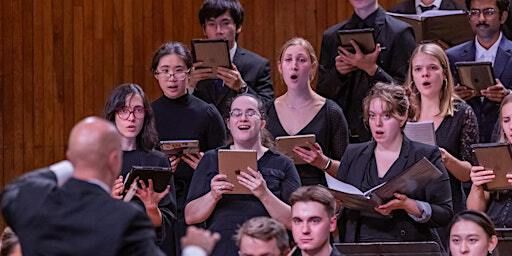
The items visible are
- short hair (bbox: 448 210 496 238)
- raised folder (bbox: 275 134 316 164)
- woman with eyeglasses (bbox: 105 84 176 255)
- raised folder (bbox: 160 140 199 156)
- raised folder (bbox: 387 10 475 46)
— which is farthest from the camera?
raised folder (bbox: 387 10 475 46)

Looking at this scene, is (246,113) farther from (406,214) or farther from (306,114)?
(406,214)

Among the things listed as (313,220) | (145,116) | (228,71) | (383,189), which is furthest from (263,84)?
(313,220)

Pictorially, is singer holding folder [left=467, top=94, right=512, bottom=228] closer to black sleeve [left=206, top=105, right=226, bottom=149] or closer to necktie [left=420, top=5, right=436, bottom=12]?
black sleeve [left=206, top=105, right=226, bottom=149]

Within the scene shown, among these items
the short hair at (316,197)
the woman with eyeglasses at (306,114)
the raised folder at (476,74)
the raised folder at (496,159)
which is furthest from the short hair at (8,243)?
the raised folder at (476,74)

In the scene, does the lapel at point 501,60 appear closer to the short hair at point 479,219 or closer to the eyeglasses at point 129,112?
the short hair at point 479,219

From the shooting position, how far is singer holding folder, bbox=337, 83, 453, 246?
5445mm

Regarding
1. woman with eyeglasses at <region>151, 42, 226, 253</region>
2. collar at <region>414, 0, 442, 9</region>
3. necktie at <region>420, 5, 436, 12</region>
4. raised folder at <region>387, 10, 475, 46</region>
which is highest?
collar at <region>414, 0, 442, 9</region>

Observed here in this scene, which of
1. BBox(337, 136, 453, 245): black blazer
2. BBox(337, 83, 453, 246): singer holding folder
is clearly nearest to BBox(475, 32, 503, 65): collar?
BBox(337, 83, 453, 246): singer holding folder

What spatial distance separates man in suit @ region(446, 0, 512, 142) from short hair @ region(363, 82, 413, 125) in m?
0.77

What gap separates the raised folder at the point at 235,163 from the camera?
549 cm

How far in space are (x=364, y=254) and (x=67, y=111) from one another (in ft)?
11.0

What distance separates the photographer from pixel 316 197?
→ 16.7 feet

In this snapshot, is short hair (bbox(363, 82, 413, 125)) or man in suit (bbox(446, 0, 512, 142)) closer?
short hair (bbox(363, 82, 413, 125))

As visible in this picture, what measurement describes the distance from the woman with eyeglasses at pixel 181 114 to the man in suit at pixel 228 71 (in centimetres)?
26
